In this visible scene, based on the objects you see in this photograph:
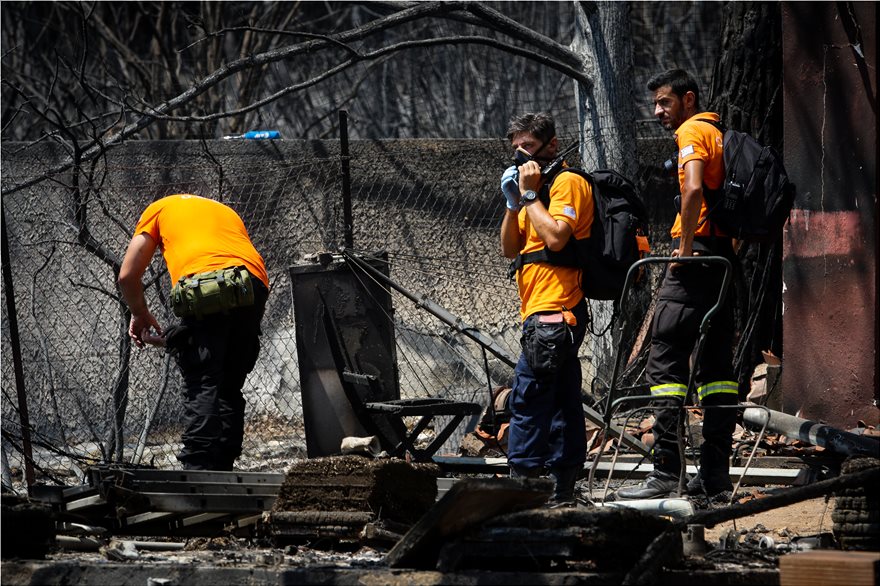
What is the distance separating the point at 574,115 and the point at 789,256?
5021mm

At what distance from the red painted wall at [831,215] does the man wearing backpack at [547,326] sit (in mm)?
2376

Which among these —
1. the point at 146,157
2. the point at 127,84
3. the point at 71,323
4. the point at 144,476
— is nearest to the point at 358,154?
the point at 146,157

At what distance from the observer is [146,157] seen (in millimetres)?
8320

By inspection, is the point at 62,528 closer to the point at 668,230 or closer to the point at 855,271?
the point at 855,271

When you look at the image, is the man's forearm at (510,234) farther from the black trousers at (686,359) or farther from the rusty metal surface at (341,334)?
the rusty metal surface at (341,334)

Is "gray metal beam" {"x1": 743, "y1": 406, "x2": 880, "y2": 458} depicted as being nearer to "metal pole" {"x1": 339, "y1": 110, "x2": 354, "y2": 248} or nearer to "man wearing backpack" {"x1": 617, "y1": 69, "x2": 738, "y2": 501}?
"man wearing backpack" {"x1": 617, "y1": 69, "x2": 738, "y2": 501}

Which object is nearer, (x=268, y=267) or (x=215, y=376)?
(x=215, y=376)

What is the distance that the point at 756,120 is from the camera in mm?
8086

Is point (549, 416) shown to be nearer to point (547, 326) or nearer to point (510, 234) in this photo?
point (547, 326)

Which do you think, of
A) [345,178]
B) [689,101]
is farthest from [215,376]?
[689,101]

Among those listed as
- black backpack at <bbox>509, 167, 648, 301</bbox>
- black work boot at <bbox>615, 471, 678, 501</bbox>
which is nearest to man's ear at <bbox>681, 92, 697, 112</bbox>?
black backpack at <bbox>509, 167, 648, 301</bbox>

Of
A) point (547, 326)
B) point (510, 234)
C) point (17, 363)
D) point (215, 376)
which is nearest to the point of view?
point (547, 326)

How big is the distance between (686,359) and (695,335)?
5.0 inches

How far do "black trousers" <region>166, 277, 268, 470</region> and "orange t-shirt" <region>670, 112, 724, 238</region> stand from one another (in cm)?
227
